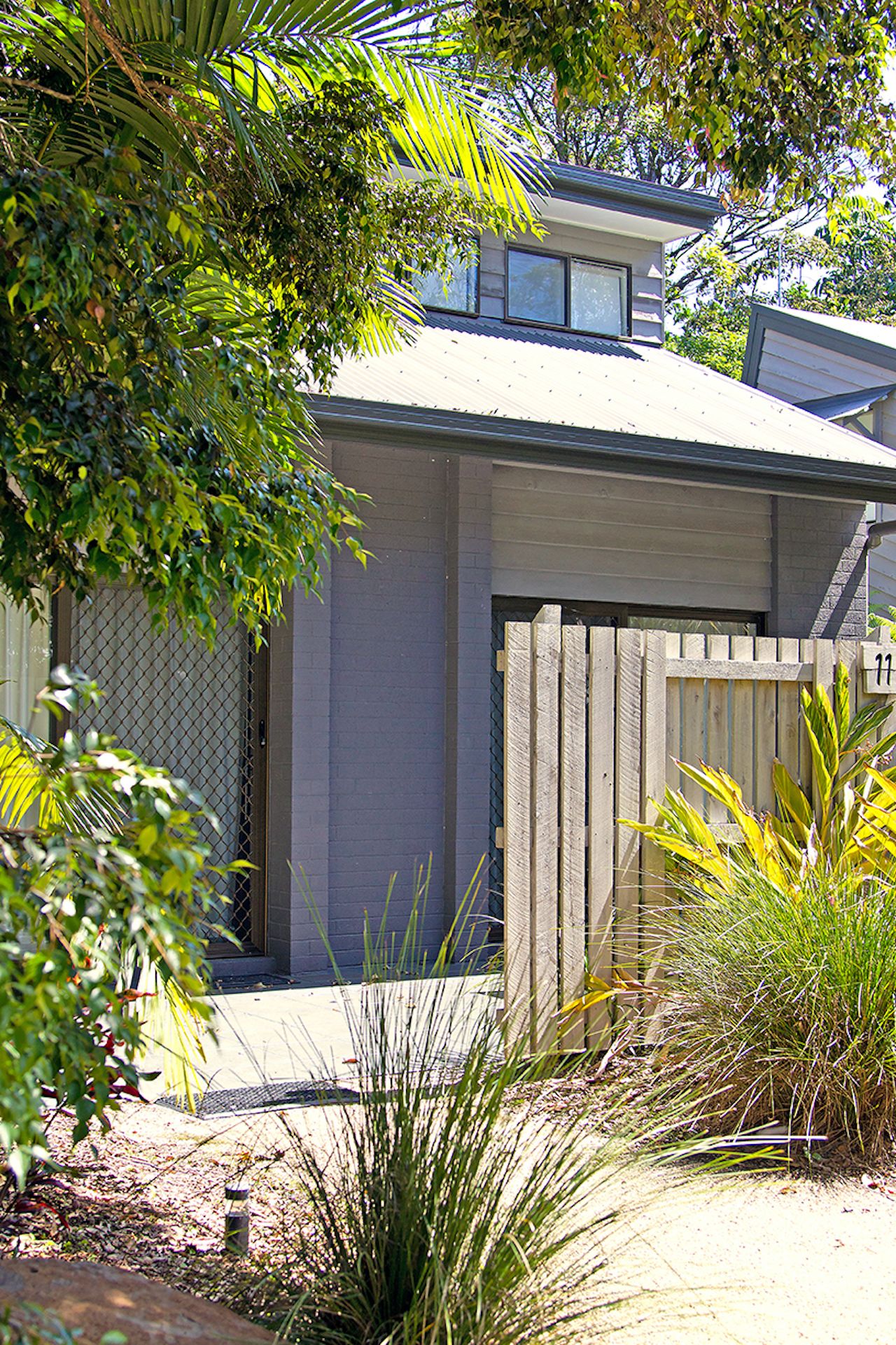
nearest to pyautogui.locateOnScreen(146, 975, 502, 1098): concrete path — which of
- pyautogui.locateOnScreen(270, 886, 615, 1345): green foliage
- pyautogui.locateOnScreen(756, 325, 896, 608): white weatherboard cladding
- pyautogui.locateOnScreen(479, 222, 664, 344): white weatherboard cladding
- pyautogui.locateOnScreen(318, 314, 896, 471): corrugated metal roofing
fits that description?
pyautogui.locateOnScreen(270, 886, 615, 1345): green foliage

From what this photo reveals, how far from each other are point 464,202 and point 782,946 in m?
3.32

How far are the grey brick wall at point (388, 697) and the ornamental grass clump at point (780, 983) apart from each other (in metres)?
3.42

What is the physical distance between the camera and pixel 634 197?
467 inches

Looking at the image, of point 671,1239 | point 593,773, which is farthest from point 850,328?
point 671,1239

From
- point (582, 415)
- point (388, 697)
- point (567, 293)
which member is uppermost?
point (567, 293)

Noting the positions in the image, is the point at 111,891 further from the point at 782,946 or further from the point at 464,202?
the point at 464,202

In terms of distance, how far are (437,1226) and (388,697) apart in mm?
6189

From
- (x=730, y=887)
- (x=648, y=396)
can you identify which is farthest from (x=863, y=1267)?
(x=648, y=396)

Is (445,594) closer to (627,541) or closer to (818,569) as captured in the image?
(627,541)

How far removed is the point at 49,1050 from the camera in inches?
74.4

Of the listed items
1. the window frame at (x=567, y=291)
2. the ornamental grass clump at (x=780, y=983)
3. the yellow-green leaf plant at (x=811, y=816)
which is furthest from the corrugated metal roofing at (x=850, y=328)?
the ornamental grass clump at (x=780, y=983)

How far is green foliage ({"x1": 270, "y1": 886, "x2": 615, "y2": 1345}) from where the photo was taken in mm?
2939

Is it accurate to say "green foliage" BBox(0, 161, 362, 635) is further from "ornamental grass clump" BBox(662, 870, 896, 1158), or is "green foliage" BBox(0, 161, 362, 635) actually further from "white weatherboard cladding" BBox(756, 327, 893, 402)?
"white weatherboard cladding" BBox(756, 327, 893, 402)

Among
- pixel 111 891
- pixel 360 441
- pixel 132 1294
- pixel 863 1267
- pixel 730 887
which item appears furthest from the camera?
pixel 360 441
